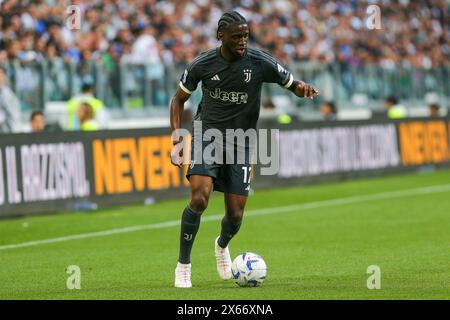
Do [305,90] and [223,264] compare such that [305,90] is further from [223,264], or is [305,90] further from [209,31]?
[209,31]

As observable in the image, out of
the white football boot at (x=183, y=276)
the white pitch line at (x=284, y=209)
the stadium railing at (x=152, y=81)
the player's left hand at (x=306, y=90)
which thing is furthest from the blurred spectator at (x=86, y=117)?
the white football boot at (x=183, y=276)

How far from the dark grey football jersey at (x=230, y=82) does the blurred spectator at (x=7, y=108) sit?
11.1 metres

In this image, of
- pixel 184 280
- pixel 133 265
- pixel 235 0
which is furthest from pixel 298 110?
pixel 184 280

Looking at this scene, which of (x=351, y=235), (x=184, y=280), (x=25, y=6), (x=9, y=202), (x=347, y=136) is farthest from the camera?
(x=347, y=136)

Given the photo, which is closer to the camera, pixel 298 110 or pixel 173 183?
pixel 173 183

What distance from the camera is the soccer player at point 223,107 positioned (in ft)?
32.6

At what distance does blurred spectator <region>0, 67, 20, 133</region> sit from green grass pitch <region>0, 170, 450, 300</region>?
3.52 meters

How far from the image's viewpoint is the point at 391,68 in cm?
3186

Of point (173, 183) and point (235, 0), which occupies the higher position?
point (235, 0)

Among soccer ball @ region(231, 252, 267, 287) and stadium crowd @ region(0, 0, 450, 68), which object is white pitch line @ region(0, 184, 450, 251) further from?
stadium crowd @ region(0, 0, 450, 68)

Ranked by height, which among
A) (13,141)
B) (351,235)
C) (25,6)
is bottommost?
(351,235)
